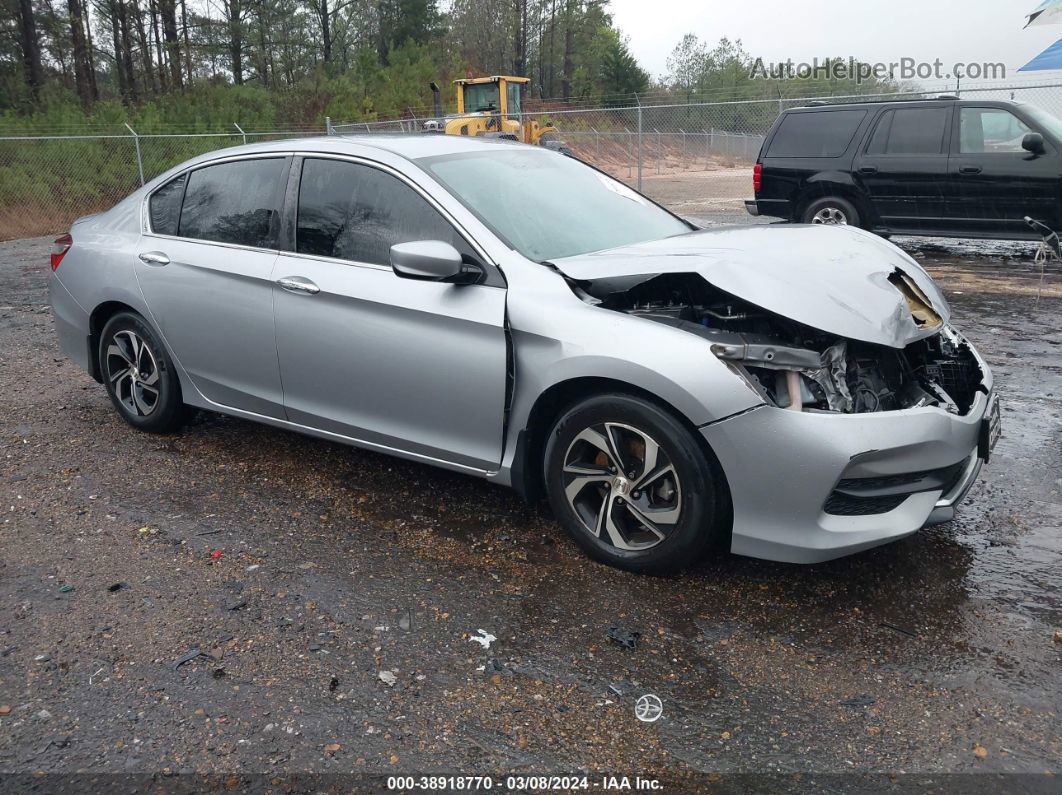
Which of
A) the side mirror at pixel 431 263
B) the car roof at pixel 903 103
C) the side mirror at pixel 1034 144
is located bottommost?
the side mirror at pixel 431 263

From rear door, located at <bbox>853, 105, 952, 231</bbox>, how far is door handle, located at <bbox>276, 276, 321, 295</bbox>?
907 cm

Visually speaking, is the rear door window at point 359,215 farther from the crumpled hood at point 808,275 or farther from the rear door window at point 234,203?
the crumpled hood at point 808,275

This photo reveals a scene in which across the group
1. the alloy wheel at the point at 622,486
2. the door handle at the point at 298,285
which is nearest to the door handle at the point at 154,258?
the door handle at the point at 298,285

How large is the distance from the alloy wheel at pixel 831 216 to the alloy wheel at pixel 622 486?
9.08 meters

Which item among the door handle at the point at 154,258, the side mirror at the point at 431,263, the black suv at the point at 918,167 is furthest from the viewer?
the black suv at the point at 918,167

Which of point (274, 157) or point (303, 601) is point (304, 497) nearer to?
point (303, 601)

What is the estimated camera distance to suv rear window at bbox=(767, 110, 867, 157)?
11.3m

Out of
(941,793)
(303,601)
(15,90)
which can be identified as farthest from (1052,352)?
(15,90)

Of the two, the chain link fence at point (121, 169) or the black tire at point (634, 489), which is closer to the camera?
the black tire at point (634, 489)

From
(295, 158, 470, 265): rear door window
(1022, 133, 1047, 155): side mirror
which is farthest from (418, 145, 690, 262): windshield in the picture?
(1022, 133, 1047, 155): side mirror

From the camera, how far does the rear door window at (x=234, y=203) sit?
433 centimetres

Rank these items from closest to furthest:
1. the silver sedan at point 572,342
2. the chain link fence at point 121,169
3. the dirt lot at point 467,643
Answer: the dirt lot at point 467,643 < the silver sedan at point 572,342 < the chain link fence at point 121,169

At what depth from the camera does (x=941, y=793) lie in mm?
2242

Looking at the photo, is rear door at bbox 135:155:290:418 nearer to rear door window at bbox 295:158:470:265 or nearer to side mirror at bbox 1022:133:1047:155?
rear door window at bbox 295:158:470:265
